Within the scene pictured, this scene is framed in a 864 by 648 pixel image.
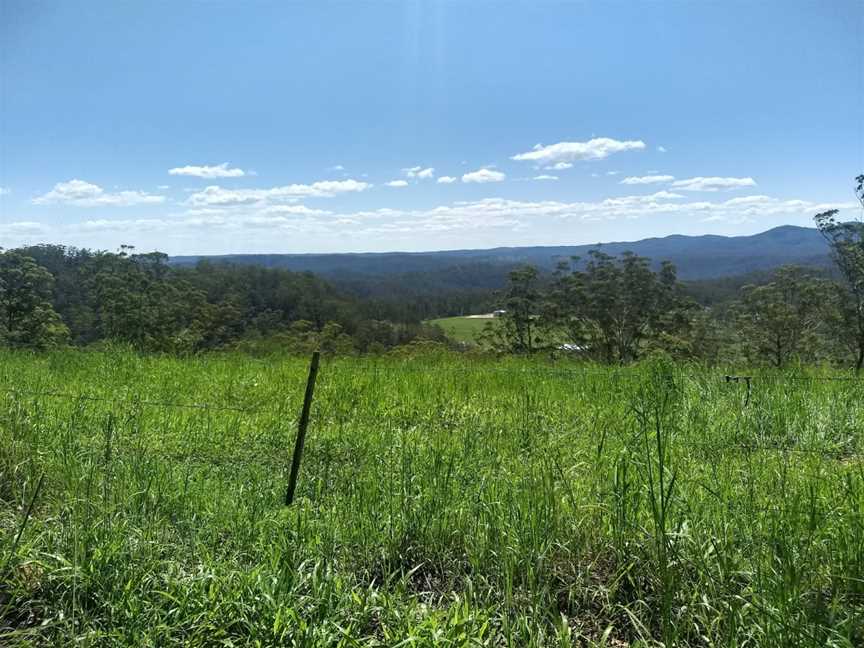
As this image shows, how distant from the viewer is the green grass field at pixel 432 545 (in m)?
2.30

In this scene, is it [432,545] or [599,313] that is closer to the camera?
[432,545]

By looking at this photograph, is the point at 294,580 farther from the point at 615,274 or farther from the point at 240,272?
the point at 240,272

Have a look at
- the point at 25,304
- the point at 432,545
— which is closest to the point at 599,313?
the point at 432,545

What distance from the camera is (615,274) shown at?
125 ft

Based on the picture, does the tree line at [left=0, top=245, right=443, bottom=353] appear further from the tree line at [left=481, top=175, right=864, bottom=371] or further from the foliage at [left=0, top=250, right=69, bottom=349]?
the tree line at [left=481, top=175, right=864, bottom=371]

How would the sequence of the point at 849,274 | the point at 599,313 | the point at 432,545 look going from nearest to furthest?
the point at 432,545 < the point at 849,274 < the point at 599,313

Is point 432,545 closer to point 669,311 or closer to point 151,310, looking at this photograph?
point 669,311

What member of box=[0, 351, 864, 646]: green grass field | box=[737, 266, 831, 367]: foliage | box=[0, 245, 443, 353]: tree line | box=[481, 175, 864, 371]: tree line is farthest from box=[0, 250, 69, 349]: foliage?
box=[737, 266, 831, 367]: foliage

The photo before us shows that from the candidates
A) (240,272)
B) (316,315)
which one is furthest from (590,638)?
(240,272)

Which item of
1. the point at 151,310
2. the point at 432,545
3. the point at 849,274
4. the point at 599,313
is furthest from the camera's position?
the point at 151,310

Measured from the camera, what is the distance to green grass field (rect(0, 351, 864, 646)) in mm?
2305

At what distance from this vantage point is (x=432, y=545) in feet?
9.75

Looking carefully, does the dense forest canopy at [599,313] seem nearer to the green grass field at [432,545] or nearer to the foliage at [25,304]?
the foliage at [25,304]

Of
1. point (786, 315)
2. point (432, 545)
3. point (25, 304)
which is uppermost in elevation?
point (432, 545)
